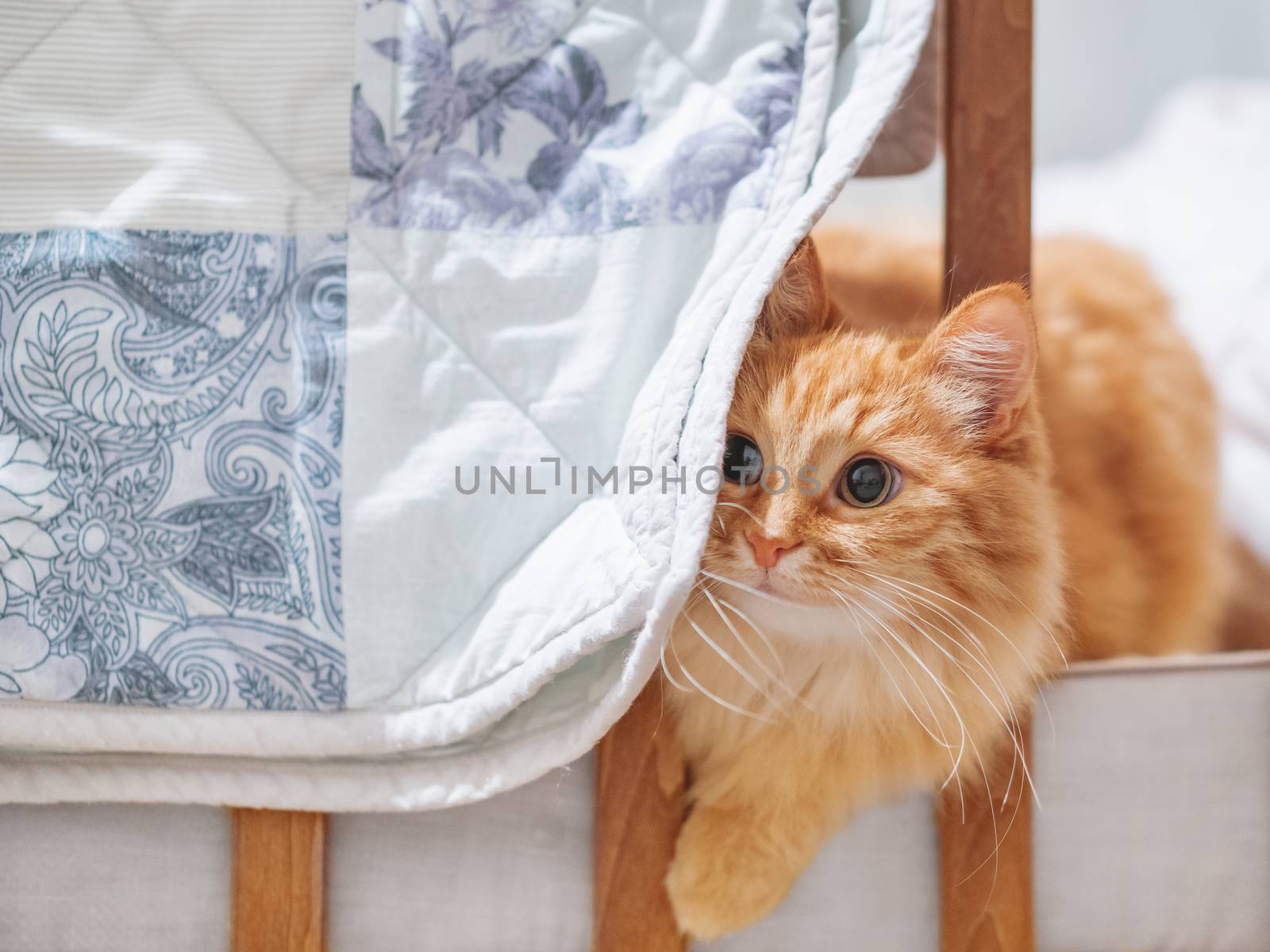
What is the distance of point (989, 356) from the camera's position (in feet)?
2.43

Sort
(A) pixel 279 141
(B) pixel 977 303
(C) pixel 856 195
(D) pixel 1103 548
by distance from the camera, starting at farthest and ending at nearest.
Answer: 1. (C) pixel 856 195
2. (D) pixel 1103 548
3. (A) pixel 279 141
4. (B) pixel 977 303

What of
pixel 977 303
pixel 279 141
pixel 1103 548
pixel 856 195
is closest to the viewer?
pixel 977 303

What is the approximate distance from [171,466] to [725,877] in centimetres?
62

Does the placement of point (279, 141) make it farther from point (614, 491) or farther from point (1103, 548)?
point (1103, 548)

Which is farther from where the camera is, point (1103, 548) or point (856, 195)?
point (856, 195)

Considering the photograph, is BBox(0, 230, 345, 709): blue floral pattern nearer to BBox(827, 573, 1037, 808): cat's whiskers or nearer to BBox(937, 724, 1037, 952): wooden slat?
BBox(827, 573, 1037, 808): cat's whiskers

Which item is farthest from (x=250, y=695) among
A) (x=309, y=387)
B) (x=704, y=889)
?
(x=704, y=889)

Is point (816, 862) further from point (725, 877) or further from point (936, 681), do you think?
point (936, 681)

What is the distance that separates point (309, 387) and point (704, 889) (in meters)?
0.57

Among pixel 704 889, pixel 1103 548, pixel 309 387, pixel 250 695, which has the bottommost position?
pixel 704 889

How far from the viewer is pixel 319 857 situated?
82cm

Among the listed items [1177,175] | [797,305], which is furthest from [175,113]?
[1177,175]

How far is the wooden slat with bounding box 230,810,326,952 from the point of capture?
0.80 meters

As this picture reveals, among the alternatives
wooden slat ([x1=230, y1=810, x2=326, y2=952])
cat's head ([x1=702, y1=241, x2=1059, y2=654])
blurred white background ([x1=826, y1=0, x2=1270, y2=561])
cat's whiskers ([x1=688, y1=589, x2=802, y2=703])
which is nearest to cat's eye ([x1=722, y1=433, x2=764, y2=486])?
cat's head ([x1=702, y1=241, x2=1059, y2=654])
